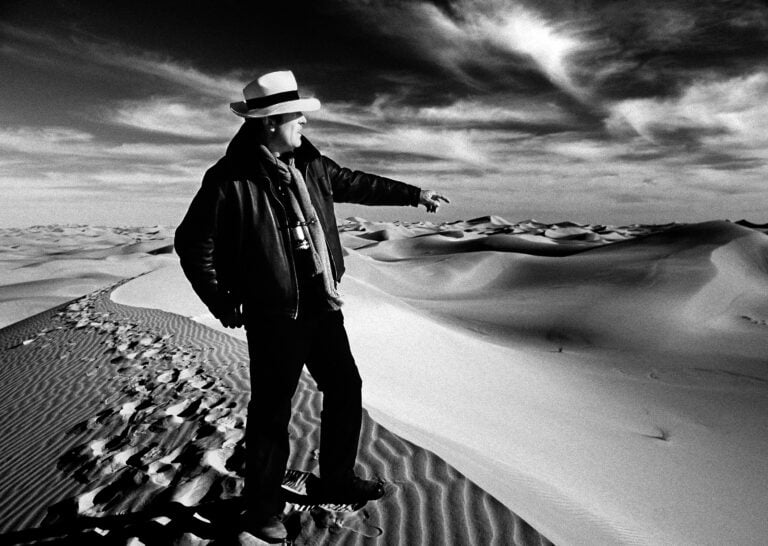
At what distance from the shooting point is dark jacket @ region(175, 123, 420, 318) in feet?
6.98

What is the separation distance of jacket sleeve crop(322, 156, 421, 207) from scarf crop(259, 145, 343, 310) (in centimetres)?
31

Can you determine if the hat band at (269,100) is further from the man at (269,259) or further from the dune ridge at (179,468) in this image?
the dune ridge at (179,468)

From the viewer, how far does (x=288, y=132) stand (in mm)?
2244

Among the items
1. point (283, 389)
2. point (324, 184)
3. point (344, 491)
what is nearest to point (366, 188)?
point (324, 184)

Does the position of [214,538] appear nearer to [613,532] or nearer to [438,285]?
[613,532]

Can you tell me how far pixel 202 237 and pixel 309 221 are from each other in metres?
0.50

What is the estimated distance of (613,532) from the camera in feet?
11.3

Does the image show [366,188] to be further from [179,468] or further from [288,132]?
[179,468]

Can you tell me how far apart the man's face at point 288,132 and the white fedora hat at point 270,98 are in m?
0.06

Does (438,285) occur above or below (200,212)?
below

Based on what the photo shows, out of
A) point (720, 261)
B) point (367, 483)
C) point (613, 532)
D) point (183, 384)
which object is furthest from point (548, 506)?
point (720, 261)

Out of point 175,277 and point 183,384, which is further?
point 175,277

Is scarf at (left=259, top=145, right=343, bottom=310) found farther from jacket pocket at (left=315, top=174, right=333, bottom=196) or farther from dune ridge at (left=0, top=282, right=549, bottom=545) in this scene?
dune ridge at (left=0, top=282, right=549, bottom=545)

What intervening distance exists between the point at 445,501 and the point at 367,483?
55cm
